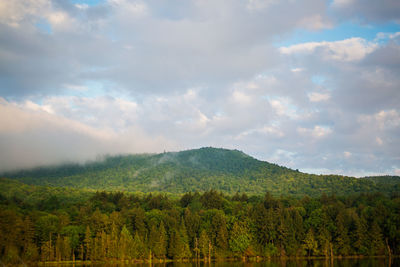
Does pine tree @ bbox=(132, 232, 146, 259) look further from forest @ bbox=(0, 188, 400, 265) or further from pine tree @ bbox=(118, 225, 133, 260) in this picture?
pine tree @ bbox=(118, 225, 133, 260)

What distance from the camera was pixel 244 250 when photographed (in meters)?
108

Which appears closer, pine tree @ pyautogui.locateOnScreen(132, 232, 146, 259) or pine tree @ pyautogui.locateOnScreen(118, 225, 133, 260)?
pine tree @ pyautogui.locateOnScreen(118, 225, 133, 260)

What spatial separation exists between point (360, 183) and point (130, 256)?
124 metres

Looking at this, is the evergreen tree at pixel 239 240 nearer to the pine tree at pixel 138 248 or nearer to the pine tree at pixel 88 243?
the pine tree at pixel 138 248

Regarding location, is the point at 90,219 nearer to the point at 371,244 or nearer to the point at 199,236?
the point at 199,236

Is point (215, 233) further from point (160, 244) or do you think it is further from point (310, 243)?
point (310, 243)

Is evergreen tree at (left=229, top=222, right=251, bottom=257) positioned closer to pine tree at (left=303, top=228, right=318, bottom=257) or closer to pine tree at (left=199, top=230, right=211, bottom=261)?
pine tree at (left=199, top=230, right=211, bottom=261)

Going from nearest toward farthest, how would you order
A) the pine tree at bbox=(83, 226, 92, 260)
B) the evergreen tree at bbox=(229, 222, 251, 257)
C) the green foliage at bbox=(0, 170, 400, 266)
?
the green foliage at bbox=(0, 170, 400, 266) < the pine tree at bbox=(83, 226, 92, 260) < the evergreen tree at bbox=(229, 222, 251, 257)

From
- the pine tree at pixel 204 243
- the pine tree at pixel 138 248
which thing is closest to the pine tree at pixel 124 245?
the pine tree at pixel 138 248

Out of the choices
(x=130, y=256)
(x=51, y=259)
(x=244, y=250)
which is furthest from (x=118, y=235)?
(x=244, y=250)

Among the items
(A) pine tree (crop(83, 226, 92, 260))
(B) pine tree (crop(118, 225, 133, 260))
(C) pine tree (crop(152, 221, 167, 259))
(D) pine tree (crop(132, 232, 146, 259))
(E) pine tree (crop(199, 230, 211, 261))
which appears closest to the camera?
(B) pine tree (crop(118, 225, 133, 260))

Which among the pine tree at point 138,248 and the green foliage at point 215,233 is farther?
the pine tree at point 138,248

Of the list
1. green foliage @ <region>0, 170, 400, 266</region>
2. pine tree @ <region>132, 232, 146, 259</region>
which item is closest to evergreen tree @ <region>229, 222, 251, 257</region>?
green foliage @ <region>0, 170, 400, 266</region>

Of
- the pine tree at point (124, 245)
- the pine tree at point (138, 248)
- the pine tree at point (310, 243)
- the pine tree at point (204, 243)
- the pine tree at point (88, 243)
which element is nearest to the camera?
the pine tree at point (124, 245)
